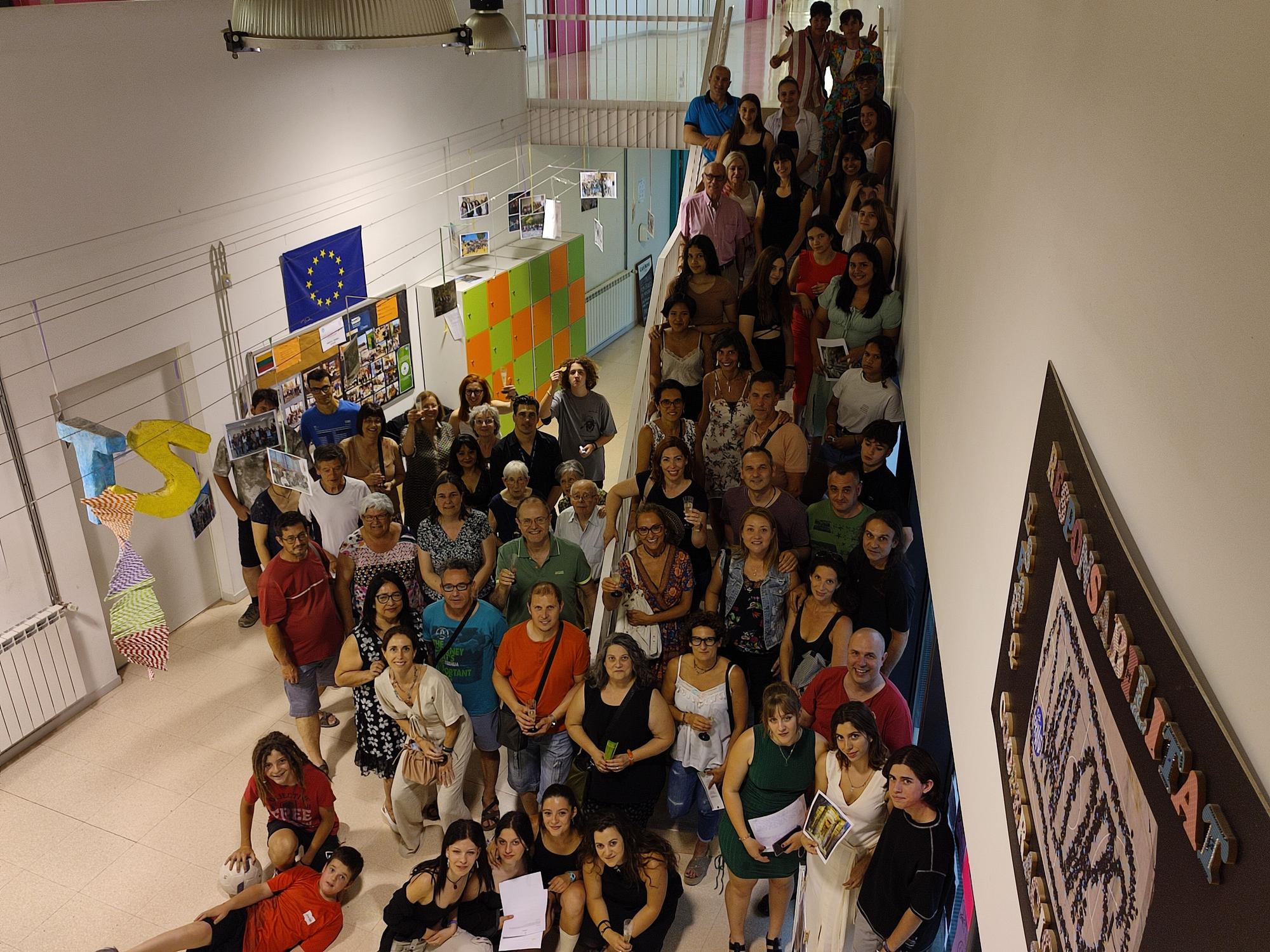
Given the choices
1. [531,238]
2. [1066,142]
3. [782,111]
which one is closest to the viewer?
[1066,142]

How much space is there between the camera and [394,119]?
9.87 metres

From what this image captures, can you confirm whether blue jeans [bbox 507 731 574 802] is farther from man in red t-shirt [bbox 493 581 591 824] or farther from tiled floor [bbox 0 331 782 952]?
tiled floor [bbox 0 331 782 952]

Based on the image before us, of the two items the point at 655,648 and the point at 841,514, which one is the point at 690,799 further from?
the point at 841,514

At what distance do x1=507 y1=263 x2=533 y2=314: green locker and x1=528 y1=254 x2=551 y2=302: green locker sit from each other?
73 mm

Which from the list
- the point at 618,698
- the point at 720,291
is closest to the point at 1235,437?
the point at 618,698

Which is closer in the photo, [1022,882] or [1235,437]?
[1235,437]

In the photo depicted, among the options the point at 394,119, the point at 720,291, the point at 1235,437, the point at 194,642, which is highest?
the point at 1235,437

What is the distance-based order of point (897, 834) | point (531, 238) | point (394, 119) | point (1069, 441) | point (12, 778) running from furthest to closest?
point (531, 238)
point (394, 119)
point (12, 778)
point (897, 834)
point (1069, 441)

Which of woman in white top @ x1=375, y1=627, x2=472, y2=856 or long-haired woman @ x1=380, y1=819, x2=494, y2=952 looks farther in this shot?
woman in white top @ x1=375, y1=627, x2=472, y2=856

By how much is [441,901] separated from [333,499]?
261cm

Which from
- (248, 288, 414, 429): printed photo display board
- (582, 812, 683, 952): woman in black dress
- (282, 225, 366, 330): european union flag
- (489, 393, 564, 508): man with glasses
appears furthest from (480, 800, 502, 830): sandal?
(282, 225, 366, 330): european union flag

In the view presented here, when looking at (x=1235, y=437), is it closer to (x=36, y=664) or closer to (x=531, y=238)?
(x=36, y=664)

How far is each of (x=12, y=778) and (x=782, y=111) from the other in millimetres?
6889

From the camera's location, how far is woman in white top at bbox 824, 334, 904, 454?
5.45 meters
